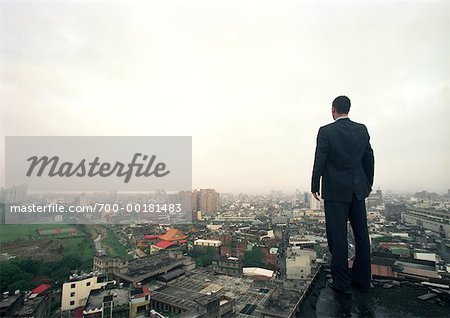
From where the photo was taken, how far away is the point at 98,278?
6.29m

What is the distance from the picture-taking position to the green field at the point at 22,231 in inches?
458

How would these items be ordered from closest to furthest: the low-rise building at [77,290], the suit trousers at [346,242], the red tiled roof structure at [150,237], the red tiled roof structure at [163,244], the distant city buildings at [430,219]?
1. the suit trousers at [346,242]
2. the low-rise building at [77,290]
3. the red tiled roof structure at [163,244]
4. the distant city buildings at [430,219]
5. the red tiled roof structure at [150,237]

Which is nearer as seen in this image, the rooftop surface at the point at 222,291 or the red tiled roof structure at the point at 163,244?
the rooftop surface at the point at 222,291

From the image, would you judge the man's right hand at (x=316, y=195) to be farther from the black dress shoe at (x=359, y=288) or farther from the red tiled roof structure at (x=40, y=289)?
the red tiled roof structure at (x=40, y=289)

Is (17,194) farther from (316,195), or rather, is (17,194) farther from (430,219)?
(430,219)

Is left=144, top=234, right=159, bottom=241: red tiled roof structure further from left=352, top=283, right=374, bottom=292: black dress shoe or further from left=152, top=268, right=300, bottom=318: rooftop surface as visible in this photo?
left=352, top=283, right=374, bottom=292: black dress shoe

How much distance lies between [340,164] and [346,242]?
0.31m

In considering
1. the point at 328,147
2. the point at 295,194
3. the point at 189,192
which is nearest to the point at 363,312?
the point at 328,147

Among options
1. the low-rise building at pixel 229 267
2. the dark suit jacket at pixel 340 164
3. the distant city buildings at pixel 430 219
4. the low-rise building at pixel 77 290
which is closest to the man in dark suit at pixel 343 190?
the dark suit jacket at pixel 340 164

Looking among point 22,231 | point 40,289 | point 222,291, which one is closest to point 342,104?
point 222,291

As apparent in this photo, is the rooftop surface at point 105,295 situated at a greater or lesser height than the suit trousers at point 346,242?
lesser

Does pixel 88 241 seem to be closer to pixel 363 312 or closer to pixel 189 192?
pixel 189 192

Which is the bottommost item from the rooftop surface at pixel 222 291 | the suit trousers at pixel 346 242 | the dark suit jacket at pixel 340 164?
the rooftop surface at pixel 222 291

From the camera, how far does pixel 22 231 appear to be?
13.5 meters
